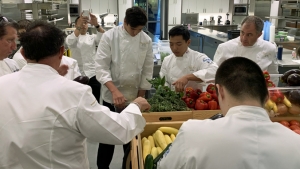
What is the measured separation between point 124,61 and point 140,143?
3.29 ft

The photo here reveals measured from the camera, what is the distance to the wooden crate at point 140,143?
5.24 feet

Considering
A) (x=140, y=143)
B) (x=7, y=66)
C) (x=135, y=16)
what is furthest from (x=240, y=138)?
(x=7, y=66)

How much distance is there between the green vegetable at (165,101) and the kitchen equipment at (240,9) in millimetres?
9185

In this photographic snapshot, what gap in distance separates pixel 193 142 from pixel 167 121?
106 centimetres

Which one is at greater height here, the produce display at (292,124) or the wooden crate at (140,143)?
the produce display at (292,124)

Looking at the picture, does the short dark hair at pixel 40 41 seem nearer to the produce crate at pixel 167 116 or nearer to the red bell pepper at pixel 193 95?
the produce crate at pixel 167 116

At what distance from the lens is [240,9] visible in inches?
415

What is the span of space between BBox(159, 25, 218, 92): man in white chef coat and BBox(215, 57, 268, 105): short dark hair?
1202 mm

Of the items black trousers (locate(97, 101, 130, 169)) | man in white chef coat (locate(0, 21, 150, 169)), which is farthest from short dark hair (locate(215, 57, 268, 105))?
black trousers (locate(97, 101, 130, 169))

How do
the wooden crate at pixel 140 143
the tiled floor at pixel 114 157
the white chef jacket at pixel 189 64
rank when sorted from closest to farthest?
the wooden crate at pixel 140 143 < the white chef jacket at pixel 189 64 < the tiled floor at pixel 114 157

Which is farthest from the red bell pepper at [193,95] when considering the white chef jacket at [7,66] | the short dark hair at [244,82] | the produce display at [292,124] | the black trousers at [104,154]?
the white chef jacket at [7,66]

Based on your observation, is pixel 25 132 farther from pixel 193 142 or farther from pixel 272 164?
pixel 272 164

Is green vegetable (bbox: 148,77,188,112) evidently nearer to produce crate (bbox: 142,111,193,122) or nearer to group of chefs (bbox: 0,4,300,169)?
produce crate (bbox: 142,111,193,122)

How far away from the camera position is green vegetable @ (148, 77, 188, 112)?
203cm
